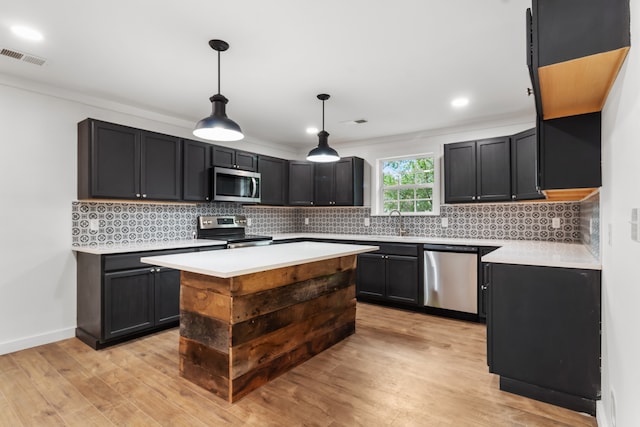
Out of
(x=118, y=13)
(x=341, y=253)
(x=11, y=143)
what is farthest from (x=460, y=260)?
(x=11, y=143)

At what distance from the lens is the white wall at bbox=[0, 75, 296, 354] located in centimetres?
298

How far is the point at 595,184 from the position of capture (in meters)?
2.00

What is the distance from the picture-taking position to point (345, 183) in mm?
5227

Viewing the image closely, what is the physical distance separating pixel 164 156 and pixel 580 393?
165 inches

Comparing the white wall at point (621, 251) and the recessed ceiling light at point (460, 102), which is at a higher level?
the recessed ceiling light at point (460, 102)

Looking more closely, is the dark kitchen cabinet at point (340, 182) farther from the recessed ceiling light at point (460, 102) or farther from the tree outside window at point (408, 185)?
the recessed ceiling light at point (460, 102)

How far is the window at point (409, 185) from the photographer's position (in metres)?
4.82

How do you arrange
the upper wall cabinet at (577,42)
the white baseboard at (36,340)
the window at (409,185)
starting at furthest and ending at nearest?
the window at (409,185), the white baseboard at (36,340), the upper wall cabinet at (577,42)

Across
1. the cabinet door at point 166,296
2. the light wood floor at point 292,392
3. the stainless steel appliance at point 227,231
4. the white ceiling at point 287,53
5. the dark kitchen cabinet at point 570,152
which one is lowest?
the light wood floor at point 292,392

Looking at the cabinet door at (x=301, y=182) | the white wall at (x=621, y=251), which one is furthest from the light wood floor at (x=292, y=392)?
the cabinet door at (x=301, y=182)

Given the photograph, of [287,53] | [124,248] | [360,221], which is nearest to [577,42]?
[287,53]

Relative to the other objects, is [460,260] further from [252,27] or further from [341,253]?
Answer: [252,27]

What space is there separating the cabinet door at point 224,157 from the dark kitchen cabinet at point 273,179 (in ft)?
1.65

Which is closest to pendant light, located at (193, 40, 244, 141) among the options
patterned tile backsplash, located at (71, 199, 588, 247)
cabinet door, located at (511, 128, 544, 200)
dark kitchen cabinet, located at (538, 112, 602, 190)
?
patterned tile backsplash, located at (71, 199, 588, 247)
